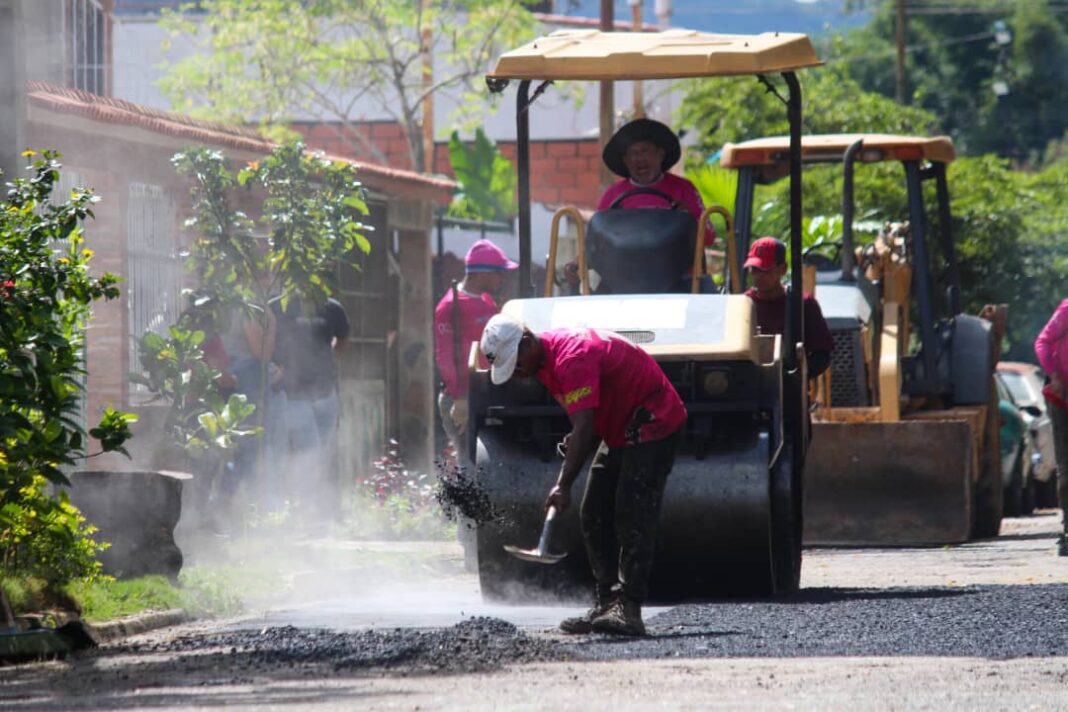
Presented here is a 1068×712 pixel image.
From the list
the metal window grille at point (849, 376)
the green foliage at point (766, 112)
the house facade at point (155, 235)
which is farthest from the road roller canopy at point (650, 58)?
the green foliage at point (766, 112)

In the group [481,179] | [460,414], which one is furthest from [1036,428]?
[460,414]

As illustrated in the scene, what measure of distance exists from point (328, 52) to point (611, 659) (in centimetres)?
2599

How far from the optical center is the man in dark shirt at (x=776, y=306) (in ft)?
40.2

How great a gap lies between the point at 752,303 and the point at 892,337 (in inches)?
211

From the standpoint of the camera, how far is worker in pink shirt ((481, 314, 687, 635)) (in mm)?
9367

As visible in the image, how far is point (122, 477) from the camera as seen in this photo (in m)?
11.6

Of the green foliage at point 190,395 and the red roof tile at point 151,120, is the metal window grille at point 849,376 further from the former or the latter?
the green foliage at point 190,395

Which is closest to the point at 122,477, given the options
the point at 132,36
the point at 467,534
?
the point at 467,534

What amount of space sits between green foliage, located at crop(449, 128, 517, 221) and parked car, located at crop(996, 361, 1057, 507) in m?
6.54

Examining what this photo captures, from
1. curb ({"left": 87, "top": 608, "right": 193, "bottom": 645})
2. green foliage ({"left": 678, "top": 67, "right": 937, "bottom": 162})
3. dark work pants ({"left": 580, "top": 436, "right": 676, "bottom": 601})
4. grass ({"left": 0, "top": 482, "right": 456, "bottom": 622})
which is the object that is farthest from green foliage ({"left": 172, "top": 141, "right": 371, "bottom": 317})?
green foliage ({"left": 678, "top": 67, "right": 937, "bottom": 162})

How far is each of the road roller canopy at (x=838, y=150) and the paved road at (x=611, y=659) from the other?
5511 mm

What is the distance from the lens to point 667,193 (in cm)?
1226

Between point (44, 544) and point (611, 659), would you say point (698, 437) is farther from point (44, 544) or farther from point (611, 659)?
point (44, 544)

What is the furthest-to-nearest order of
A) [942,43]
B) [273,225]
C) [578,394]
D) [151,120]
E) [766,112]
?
[942,43], [766,112], [151,120], [273,225], [578,394]
